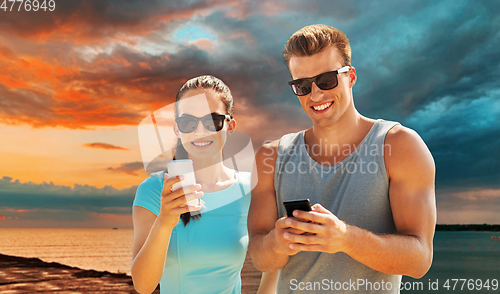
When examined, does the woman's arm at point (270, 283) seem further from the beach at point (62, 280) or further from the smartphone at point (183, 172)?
the beach at point (62, 280)

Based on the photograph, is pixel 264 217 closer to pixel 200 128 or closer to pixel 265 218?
pixel 265 218

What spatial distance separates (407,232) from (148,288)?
1.88m

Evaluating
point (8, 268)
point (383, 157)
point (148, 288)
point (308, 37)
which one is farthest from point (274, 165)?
point (8, 268)

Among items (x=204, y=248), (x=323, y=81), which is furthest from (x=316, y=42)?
(x=204, y=248)

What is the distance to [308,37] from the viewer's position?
2.50 m

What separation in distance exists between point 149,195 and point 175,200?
601 millimetres

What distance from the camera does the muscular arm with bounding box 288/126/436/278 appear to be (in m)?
1.82

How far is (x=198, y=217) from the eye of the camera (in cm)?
285

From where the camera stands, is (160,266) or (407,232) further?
(160,266)

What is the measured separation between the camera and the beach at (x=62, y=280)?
12922 mm

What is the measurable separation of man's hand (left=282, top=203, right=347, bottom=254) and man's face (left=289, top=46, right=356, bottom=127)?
91 centimetres

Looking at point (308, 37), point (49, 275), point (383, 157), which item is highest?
point (308, 37)

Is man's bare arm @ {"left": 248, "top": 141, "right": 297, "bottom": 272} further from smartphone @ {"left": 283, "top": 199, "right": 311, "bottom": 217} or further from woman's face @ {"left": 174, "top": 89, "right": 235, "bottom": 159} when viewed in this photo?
woman's face @ {"left": 174, "top": 89, "right": 235, "bottom": 159}

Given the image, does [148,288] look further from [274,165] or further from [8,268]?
[8,268]
